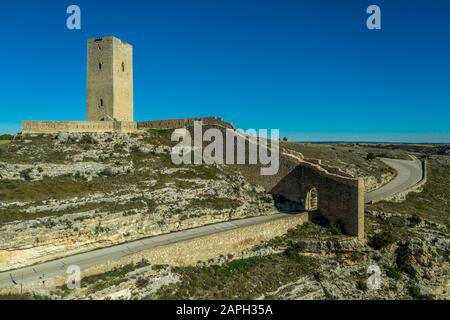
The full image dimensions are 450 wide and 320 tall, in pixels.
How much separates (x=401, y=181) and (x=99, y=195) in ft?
110

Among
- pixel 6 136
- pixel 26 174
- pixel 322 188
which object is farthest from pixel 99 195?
pixel 6 136

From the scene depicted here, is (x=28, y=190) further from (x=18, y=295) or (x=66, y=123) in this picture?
(x=66, y=123)

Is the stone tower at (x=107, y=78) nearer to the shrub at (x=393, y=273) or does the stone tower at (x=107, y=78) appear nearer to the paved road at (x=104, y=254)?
the paved road at (x=104, y=254)

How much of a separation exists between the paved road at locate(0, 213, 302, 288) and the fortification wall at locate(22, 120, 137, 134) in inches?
693

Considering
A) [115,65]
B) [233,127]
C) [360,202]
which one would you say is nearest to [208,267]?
[360,202]

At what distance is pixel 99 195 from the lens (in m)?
23.2

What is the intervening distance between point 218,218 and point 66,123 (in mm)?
18158

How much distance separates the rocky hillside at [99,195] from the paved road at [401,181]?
11.8 metres

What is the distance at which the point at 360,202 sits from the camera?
24.7 metres

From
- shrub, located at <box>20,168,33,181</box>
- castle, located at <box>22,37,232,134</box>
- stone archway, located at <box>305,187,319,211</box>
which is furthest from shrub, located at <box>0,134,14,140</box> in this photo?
stone archway, located at <box>305,187,319,211</box>

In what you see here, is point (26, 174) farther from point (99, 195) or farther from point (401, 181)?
point (401, 181)

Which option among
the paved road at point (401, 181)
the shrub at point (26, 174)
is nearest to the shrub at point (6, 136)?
the shrub at point (26, 174)

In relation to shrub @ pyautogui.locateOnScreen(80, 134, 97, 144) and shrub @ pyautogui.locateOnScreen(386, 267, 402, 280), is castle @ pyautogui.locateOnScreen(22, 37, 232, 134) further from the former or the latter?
shrub @ pyautogui.locateOnScreen(386, 267, 402, 280)

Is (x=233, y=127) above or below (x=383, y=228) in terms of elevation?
above
